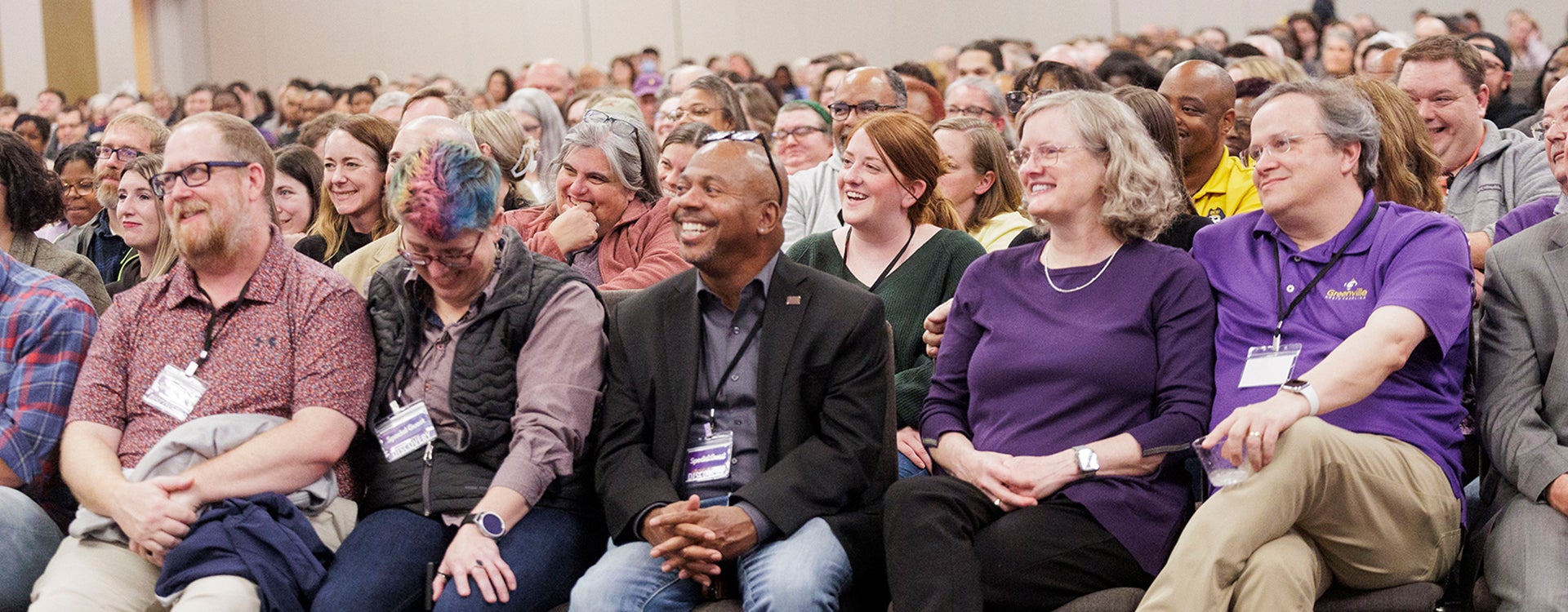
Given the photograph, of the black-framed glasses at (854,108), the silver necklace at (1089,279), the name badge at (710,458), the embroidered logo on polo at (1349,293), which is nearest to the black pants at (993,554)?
the name badge at (710,458)

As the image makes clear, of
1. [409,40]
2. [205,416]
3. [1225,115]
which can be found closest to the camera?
[205,416]

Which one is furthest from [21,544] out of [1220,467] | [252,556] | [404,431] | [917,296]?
[1220,467]

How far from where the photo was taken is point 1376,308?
8.06 ft

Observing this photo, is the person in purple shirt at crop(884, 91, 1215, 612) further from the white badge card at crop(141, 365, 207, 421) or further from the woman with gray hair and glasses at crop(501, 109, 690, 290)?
the white badge card at crop(141, 365, 207, 421)

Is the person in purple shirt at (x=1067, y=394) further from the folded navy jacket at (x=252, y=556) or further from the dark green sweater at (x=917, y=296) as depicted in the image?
the folded navy jacket at (x=252, y=556)

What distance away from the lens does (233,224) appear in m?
2.73

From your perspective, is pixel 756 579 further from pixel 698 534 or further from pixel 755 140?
pixel 755 140

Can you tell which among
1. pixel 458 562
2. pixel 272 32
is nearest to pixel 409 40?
pixel 272 32

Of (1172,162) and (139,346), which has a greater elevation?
(1172,162)

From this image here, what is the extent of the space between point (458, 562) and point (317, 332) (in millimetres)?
574

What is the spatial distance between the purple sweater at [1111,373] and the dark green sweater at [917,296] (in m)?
0.41

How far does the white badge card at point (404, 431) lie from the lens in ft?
8.68

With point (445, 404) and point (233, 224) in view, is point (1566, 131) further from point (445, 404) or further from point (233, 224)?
point (233, 224)

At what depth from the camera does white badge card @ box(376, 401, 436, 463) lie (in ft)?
8.68
